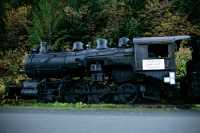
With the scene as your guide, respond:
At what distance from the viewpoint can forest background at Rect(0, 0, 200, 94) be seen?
15961 millimetres

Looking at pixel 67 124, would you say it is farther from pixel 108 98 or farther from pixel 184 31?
pixel 184 31

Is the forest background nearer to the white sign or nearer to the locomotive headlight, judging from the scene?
the white sign

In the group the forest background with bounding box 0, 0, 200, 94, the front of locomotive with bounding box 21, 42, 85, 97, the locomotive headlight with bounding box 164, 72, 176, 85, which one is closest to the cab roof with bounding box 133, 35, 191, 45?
the locomotive headlight with bounding box 164, 72, 176, 85

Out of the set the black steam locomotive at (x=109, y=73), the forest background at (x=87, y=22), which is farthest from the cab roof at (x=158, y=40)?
the forest background at (x=87, y=22)

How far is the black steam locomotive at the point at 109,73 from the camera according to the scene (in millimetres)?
11594

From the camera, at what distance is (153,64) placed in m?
11.7

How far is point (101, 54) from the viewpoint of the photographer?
1205cm

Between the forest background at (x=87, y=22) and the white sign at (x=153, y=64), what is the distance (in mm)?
3868

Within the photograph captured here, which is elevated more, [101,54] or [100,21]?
[100,21]

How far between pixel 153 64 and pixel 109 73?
1271 mm

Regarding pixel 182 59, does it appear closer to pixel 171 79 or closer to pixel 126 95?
pixel 171 79

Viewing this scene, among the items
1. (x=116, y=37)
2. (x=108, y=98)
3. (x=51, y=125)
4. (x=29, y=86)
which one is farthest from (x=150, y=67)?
(x=51, y=125)

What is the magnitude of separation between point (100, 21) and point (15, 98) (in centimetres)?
558

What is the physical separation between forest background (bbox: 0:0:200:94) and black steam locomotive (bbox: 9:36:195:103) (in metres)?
3.28
